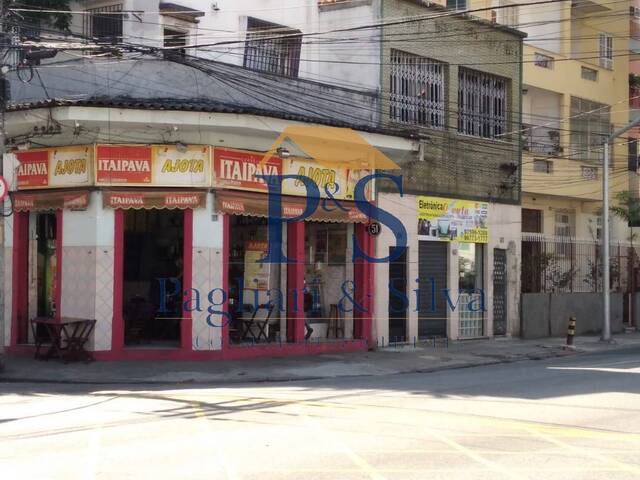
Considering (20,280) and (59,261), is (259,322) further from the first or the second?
(20,280)

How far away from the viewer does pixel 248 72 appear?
65.8 feet

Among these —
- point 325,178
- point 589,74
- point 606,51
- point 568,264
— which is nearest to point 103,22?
point 325,178

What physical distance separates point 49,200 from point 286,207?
5058 millimetres

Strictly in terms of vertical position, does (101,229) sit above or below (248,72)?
below

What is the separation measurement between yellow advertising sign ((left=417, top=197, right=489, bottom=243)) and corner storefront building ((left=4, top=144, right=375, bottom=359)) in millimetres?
2120

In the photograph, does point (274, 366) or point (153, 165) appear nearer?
point (274, 366)

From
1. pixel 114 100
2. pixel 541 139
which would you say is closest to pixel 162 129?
pixel 114 100

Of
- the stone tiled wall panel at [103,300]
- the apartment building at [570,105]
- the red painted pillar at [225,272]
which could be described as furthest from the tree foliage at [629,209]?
the stone tiled wall panel at [103,300]

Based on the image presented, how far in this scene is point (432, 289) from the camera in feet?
76.3

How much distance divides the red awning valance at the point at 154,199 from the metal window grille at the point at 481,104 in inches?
357

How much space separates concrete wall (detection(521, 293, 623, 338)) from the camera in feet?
85.5

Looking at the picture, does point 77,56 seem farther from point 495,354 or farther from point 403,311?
point 495,354

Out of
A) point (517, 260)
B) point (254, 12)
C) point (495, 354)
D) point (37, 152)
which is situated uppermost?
point (254, 12)

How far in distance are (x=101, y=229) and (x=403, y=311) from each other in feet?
27.1
